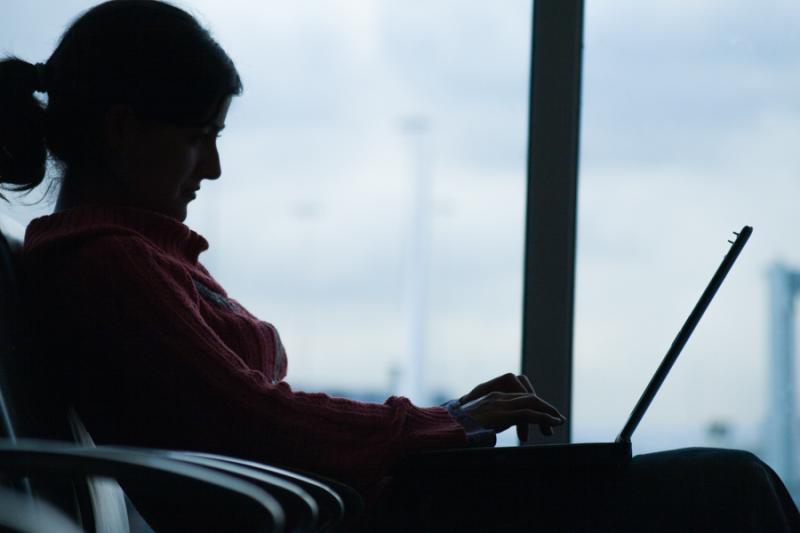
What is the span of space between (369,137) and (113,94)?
128 cm

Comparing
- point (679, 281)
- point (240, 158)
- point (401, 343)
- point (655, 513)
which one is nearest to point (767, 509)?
point (655, 513)

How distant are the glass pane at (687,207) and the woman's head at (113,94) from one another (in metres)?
0.89

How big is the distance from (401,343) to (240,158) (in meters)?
2.91

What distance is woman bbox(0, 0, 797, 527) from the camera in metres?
1.00

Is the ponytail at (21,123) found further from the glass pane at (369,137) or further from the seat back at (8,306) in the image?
the glass pane at (369,137)

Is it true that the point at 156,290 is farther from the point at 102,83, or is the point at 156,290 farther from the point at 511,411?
the point at 511,411

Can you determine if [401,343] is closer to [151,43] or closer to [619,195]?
[619,195]

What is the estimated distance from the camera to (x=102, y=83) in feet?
3.76

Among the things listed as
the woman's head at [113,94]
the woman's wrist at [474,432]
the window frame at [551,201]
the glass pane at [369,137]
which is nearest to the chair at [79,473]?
the woman's head at [113,94]

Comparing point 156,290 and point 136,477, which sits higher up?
point 156,290

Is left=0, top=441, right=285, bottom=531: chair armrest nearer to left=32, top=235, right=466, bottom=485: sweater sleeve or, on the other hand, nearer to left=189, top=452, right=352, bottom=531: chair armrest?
left=189, top=452, right=352, bottom=531: chair armrest

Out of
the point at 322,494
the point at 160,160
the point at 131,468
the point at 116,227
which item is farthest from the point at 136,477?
the point at 160,160

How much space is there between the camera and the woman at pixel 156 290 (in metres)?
1.00

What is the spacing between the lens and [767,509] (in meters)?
0.97
